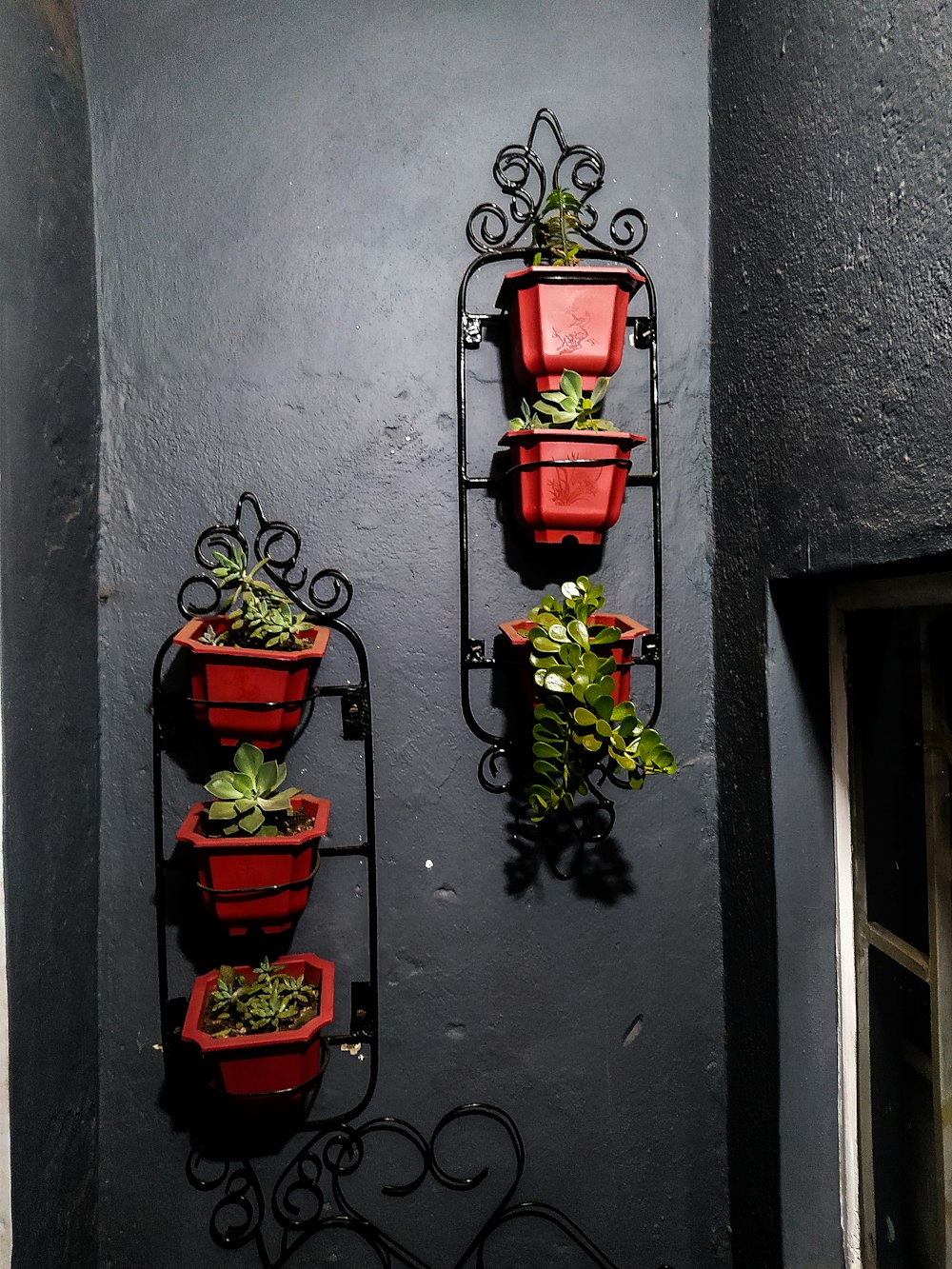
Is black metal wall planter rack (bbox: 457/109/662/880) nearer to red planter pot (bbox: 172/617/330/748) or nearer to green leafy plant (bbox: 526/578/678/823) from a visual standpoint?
green leafy plant (bbox: 526/578/678/823)

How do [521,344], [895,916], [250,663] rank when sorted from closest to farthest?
[895,916] → [250,663] → [521,344]

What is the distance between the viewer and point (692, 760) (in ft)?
4.79

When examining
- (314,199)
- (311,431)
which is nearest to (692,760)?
(311,431)

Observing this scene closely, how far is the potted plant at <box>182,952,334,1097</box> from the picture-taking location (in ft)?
3.96

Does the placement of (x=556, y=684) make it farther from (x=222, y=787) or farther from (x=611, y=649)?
(x=222, y=787)

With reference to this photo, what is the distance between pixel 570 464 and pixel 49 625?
0.80m

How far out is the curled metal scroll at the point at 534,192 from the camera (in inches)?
55.6

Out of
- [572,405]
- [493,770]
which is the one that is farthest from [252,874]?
[572,405]

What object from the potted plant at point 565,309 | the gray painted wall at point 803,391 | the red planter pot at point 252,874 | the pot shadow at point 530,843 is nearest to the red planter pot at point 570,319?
the potted plant at point 565,309

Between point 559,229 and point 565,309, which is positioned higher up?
point 559,229

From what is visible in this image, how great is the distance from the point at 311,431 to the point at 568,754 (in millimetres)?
677

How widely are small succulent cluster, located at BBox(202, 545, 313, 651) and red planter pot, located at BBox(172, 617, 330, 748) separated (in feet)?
0.06

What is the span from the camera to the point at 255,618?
1245 mm

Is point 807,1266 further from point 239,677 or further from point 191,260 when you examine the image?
point 191,260
